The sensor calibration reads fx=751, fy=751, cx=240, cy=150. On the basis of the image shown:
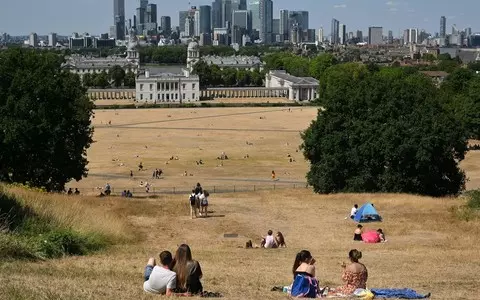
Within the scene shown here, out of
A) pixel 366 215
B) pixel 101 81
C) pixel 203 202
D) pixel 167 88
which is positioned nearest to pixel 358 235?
pixel 366 215

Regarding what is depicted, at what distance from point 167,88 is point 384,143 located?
94477mm

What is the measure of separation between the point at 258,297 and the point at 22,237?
6092 mm

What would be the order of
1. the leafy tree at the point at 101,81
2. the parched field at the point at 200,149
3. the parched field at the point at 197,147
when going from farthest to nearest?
the leafy tree at the point at 101,81, the parched field at the point at 197,147, the parched field at the point at 200,149

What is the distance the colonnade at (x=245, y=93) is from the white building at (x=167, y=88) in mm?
4671

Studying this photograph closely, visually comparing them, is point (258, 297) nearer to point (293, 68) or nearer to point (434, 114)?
point (434, 114)

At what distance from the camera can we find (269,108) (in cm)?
10462

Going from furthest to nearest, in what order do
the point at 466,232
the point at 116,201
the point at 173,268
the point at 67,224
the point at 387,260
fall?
1. the point at 116,201
2. the point at 466,232
3. the point at 67,224
4. the point at 387,260
5. the point at 173,268

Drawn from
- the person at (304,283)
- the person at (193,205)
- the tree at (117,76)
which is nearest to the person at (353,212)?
the person at (193,205)

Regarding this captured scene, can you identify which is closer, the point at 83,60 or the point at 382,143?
the point at 382,143

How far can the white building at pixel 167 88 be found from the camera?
398ft

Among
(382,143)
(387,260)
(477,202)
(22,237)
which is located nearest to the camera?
(22,237)

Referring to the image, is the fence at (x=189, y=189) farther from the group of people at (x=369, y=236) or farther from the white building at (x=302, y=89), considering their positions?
the white building at (x=302, y=89)

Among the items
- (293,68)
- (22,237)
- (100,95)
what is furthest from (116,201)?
(293,68)

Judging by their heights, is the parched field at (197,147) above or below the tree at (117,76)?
below
